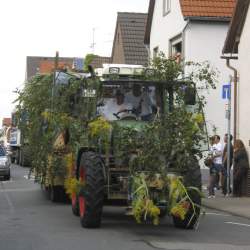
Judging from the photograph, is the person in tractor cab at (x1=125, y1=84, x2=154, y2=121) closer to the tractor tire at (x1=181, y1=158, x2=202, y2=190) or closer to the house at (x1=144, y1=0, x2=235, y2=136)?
the tractor tire at (x1=181, y1=158, x2=202, y2=190)

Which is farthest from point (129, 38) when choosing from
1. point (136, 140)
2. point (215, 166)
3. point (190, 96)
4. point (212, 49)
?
point (136, 140)

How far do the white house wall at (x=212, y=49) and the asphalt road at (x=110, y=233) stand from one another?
11.5 m

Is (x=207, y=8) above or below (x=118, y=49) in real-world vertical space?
below

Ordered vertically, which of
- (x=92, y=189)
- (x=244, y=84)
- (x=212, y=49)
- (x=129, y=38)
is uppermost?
(x=129, y=38)

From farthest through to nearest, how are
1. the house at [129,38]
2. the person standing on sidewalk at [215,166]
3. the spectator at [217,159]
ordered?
the house at [129,38] < the spectator at [217,159] < the person standing on sidewalk at [215,166]

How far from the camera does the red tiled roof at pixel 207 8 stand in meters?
27.3

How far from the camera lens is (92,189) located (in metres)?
11.9

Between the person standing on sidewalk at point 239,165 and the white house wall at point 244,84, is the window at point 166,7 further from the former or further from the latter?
the person standing on sidewalk at point 239,165

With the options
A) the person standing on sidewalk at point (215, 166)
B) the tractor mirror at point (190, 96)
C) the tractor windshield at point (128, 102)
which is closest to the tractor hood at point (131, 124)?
the tractor windshield at point (128, 102)

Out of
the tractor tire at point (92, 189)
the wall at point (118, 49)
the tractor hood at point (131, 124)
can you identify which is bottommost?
the tractor tire at point (92, 189)

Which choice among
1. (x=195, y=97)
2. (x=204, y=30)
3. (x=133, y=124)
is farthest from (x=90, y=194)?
(x=204, y=30)

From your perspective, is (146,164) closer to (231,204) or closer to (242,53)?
(231,204)

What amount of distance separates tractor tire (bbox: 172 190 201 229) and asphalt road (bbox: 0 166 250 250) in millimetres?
151

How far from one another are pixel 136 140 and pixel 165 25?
1954cm
